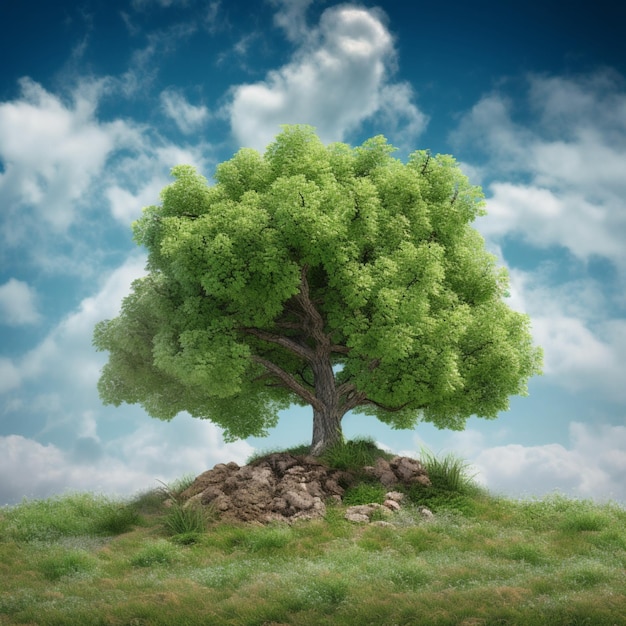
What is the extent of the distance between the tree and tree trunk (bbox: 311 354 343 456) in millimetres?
50

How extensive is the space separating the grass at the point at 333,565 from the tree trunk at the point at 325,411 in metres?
1.44

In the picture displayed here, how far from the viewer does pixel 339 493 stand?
1992cm

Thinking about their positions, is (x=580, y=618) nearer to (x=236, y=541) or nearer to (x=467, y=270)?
(x=236, y=541)

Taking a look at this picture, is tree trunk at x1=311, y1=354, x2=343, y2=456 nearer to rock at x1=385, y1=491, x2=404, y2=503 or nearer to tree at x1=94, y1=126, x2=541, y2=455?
tree at x1=94, y1=126, x2=541, y2=455

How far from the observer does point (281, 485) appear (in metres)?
19.9

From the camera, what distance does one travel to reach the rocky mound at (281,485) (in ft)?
61.9

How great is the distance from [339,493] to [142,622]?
9.83m

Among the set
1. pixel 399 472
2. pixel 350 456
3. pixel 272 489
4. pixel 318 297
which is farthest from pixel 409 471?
pixel 318 297

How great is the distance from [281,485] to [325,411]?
13.3ft

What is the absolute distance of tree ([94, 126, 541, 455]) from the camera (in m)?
20.2

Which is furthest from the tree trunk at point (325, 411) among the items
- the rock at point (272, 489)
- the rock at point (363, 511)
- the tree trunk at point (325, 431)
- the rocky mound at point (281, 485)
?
the rock at point (363, 511)

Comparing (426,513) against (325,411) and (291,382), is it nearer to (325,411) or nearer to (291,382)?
(325,411)

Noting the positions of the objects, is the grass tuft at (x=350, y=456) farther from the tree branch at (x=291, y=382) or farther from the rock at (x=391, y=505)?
the rock at (x=391, y=505)

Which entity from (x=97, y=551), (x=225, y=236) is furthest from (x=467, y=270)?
(x=97, y=551)
